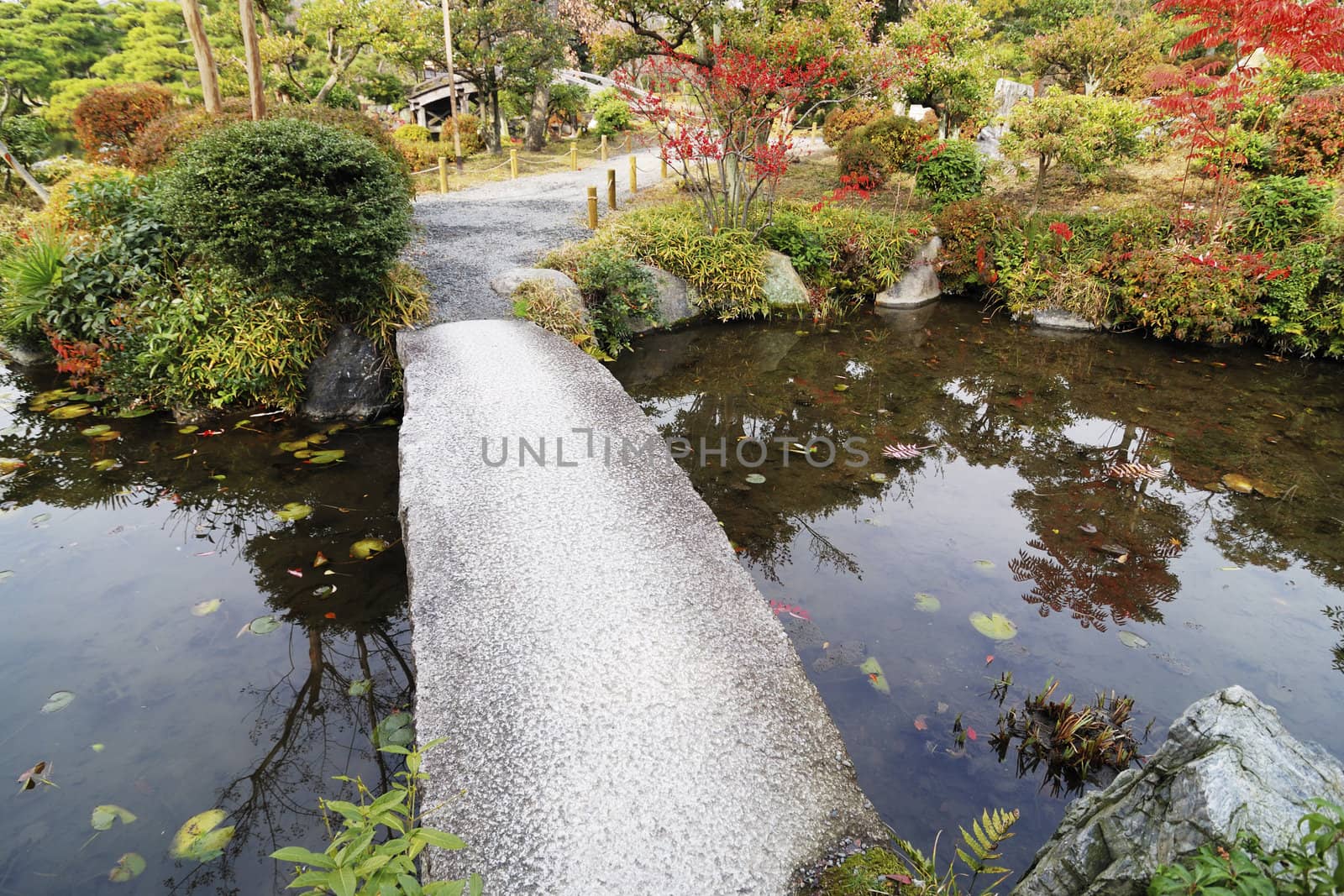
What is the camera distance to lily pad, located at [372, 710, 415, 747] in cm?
311

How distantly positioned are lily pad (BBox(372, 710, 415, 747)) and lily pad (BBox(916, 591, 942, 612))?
2.86m

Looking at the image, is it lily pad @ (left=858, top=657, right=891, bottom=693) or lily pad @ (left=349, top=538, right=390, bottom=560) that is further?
lily pad @ (left=349, top=538, right=390, bottom=560)

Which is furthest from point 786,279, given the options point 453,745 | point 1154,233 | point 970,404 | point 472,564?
point 453,745

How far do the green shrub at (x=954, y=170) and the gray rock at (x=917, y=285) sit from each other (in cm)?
126

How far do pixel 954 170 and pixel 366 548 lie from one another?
10.9 meters

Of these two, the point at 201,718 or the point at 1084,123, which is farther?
the point at 1084,123

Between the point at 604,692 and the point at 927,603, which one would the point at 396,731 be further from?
the point at 927,603

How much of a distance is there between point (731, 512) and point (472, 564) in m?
2.09

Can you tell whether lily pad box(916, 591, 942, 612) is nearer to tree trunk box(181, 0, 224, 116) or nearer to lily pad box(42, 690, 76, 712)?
lily pad box(42, 690, 76, 712)

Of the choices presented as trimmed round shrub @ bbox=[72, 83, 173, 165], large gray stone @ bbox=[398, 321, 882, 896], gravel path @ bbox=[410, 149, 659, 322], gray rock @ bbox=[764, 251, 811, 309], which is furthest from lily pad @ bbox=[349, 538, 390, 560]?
trimmed round shrub @ bbox=[72, 83, 173, 165]

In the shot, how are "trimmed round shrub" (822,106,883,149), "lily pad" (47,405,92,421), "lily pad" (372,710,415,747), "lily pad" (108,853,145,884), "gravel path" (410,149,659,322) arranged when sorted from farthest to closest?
"trimmed round shrub" (822,106,883,149), "gravel path" (410,149,659,322), "lily pad" (47,405,92,421), "lily pad" (372,710,415,747), "lily pad" (108,853,145,884)

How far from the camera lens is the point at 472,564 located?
3510mm

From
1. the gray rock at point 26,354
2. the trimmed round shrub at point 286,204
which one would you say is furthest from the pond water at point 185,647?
the gray rock at point 26,354

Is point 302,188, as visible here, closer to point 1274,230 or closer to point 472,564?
point 472,564
